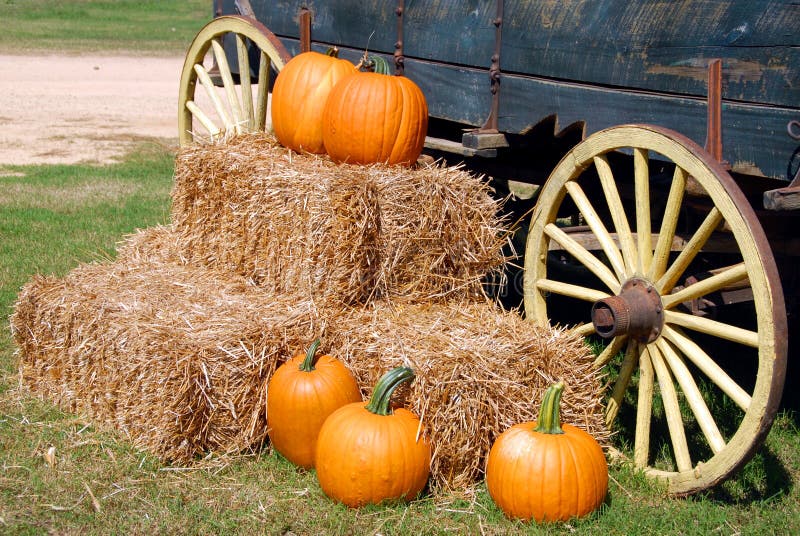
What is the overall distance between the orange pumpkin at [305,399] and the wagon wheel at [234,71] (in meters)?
2.30

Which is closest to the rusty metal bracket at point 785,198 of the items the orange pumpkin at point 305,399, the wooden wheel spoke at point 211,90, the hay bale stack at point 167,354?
the orange pumpkin at point 305,399

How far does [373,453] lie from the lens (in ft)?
11.2

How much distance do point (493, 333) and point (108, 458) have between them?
1698mm

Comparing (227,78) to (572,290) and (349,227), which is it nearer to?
(349,227)

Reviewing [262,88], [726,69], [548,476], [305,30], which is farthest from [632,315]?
[262,88]

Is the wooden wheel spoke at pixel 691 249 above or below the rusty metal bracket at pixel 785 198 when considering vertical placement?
below

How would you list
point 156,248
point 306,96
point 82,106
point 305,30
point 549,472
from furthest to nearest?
point 82,106 < point 305,30 < point 156,248 < point 306,96 < point 549,472

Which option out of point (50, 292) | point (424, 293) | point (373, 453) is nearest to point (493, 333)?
point (424, 293)

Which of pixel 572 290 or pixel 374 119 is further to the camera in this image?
pixel 374 119

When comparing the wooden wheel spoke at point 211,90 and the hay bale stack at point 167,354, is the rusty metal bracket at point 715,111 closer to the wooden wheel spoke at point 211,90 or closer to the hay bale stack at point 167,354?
the hay bale stack at point 167,354

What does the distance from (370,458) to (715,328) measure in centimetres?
138

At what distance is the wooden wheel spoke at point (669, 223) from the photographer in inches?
140

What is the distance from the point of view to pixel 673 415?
3635 millimetres

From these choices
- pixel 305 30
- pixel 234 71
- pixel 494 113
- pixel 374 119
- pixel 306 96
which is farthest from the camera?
pixel 234 71
